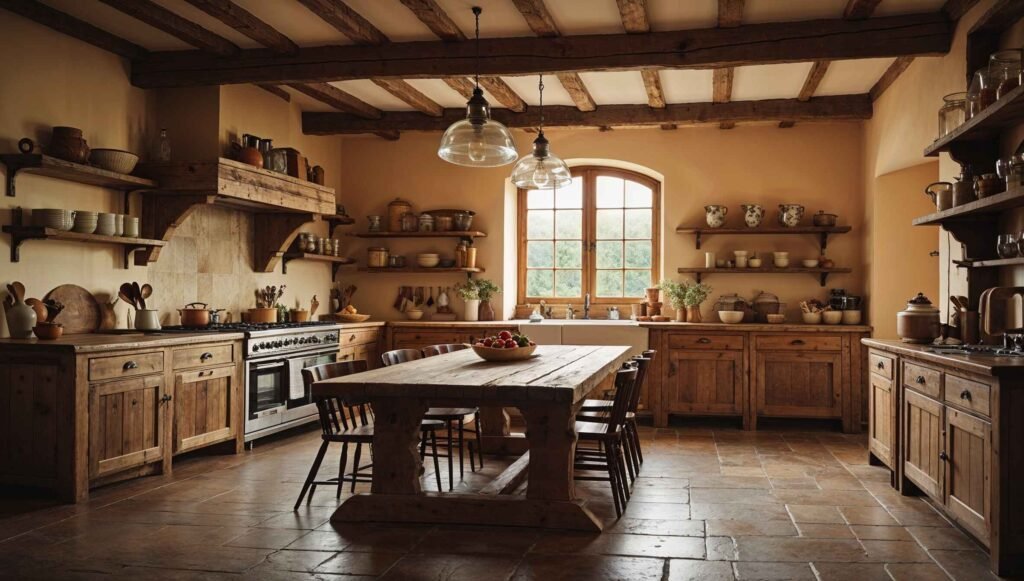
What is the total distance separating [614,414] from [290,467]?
2.32 m

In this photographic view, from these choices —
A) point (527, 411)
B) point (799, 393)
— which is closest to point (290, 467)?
point (527, 411)

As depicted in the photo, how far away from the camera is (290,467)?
5426 mm

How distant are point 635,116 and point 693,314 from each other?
6.15 feet

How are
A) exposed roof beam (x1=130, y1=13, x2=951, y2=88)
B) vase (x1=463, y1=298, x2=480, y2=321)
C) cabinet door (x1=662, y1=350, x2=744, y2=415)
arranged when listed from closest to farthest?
exposed roof beam (x1=130, y1=13, x2=951, y2=88) < cabinet door (x1=662, y1=350, x2=744, y2=415) < vase (x1=463, y1=298, x2=480, y2=321)

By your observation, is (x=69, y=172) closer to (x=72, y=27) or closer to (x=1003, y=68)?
(x=72, y=27)

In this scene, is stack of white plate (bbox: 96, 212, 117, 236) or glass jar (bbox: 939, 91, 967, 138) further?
stack of white plate (bbox: 96, 212, 117, 236)

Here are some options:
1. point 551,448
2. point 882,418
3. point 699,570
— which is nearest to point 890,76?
point 882,418

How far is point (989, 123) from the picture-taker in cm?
427

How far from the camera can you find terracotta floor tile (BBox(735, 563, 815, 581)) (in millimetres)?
3266

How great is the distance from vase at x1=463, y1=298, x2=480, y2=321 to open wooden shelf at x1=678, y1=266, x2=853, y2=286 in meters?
1.96

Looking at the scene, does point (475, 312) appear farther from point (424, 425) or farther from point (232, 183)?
point (424, 425)

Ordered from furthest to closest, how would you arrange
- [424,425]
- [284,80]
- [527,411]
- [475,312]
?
[475,312]
[284,80]
[424,425]
[527,411]

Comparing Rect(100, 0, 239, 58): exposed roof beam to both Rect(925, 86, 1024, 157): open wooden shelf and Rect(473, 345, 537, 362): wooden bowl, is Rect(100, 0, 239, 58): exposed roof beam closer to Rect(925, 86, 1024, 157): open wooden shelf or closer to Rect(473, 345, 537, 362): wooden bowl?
Rect(473, 345, 537, 362): wooden bowl

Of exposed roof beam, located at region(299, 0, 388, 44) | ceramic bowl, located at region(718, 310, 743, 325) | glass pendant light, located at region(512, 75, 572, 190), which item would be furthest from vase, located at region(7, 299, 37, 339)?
ceramic bowl, located at region(718, 310, 743, 325)
